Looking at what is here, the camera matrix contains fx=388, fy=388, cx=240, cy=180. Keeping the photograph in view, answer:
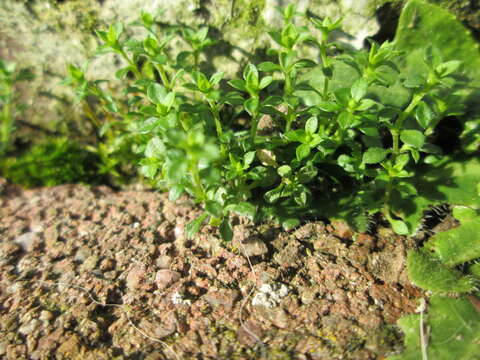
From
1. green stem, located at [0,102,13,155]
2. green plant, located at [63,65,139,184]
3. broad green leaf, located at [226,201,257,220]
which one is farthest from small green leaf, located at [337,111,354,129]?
green stem, located at [0,102,13,155]

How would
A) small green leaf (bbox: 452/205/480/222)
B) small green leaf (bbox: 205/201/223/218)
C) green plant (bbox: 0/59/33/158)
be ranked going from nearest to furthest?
small green leaf (bbox: 205/201/223/218) → small green leaf (bbox: 452/205/480/222) → green plant (bbox: 0/59/33/158)

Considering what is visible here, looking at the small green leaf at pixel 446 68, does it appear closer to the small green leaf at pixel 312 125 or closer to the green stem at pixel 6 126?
the small green leaf at pixel 312 125

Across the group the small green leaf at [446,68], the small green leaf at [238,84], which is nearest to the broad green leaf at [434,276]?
the small green leaf at [446,68]

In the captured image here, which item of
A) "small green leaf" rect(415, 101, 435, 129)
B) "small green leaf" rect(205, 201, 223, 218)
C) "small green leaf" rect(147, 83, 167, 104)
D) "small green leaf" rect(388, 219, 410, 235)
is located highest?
"small green leaf" rect(415, 101, 435, 129)

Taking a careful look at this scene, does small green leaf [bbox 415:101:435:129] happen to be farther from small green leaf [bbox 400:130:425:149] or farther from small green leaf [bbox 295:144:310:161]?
small green leaf [bbox 295:144:310:161]

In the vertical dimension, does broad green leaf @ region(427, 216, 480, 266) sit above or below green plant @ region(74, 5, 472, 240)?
below

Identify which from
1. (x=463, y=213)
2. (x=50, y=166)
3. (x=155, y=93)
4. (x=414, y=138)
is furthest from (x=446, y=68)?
(x=50, y=166)

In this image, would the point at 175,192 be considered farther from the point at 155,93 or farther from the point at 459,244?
the point at 459,244
